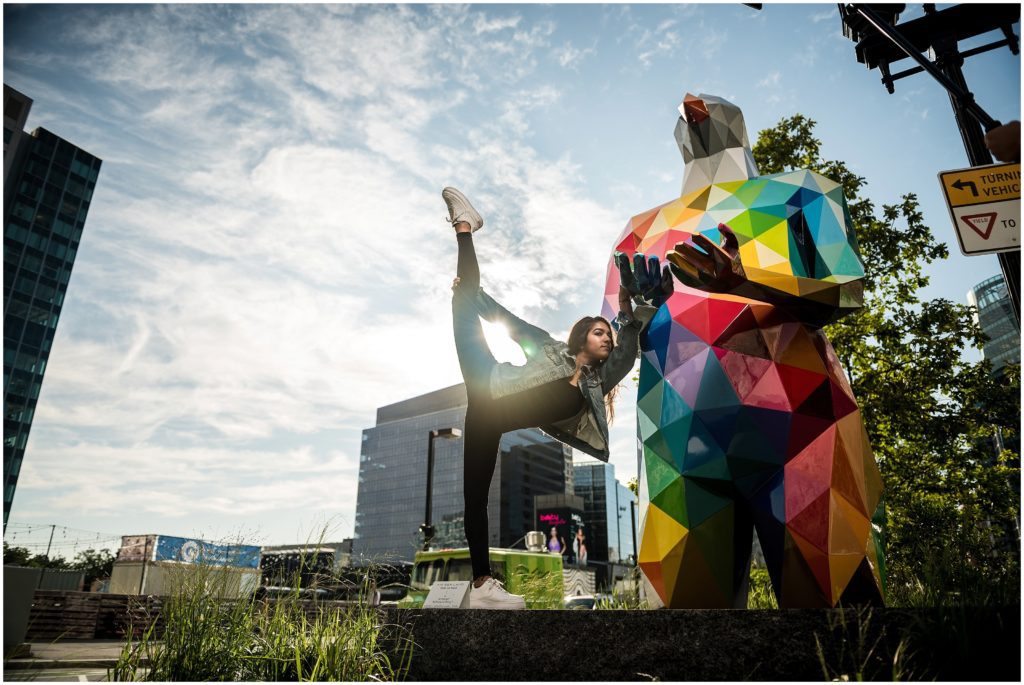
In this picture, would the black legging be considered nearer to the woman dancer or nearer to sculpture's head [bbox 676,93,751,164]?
the woman dancer

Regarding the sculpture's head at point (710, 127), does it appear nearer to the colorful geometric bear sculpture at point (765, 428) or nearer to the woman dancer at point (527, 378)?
the colorful geometric bear sculpture at point (765, 428)

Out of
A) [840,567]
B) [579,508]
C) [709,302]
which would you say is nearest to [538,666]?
[840,567]

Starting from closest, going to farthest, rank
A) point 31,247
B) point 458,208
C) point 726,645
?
1. point 726,645
2. point 458,208
3. point 31,247

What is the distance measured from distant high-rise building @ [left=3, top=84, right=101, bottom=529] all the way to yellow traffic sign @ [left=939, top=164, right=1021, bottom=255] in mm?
61905

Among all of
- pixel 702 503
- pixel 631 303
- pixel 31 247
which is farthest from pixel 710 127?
pixel 31 247

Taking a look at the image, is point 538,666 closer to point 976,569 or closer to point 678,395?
point 678,395

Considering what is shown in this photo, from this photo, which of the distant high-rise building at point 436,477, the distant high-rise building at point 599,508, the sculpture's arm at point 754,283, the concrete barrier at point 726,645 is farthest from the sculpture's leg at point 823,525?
the distant high-rise building at point 599,508

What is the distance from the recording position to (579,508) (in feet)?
279

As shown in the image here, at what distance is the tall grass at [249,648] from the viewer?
3281mm

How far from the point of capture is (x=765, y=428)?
11.3ft

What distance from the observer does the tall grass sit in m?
3.28

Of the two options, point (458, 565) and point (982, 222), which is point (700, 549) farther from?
point (458, 565)

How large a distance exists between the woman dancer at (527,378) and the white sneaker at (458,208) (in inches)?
4.7

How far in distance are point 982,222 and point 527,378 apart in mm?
2773
